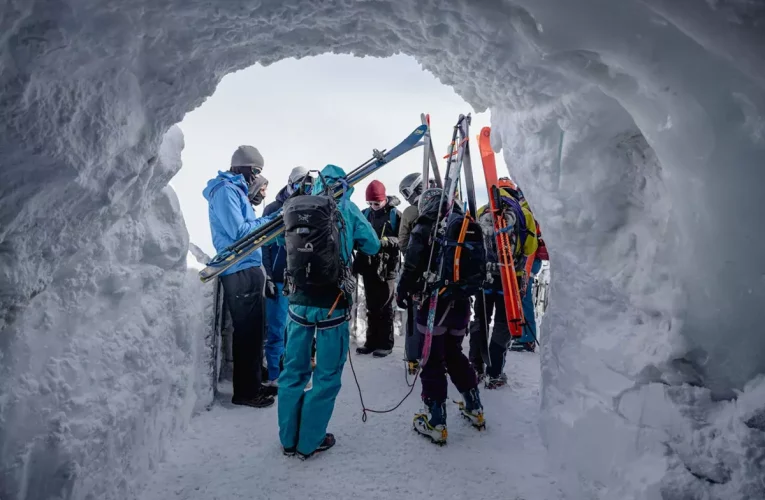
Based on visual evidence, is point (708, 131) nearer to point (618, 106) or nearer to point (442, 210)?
point (618, 106)

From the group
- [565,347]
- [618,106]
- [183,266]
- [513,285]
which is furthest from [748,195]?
[183,266]

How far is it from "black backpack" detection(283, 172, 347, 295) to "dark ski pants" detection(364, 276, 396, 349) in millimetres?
2416

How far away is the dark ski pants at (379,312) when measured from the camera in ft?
17.7

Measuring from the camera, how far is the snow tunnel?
1.47m

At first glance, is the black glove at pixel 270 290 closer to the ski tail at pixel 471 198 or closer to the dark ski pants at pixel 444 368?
the dark ski pants at pixel 444 368

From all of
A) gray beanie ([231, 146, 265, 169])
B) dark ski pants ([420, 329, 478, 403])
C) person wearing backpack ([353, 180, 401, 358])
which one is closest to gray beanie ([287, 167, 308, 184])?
gray beanie ([231, 146, 265, 169])

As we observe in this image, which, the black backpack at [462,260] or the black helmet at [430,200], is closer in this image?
the black backpack at [462,260]

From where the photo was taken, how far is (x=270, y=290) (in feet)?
14.0

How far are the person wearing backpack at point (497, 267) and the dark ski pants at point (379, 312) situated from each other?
1.29 meters

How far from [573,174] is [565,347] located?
4.16ft

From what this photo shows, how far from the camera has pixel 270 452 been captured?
10.2 ft

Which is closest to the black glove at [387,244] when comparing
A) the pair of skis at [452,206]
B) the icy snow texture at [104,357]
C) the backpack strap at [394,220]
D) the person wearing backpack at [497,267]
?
the backpack strap at [394,220]

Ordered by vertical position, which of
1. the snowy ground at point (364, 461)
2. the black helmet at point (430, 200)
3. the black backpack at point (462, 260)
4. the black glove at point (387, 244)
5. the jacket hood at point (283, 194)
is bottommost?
the snowy ground at point (364, 461)

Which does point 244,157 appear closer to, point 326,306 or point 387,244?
point 326,306
